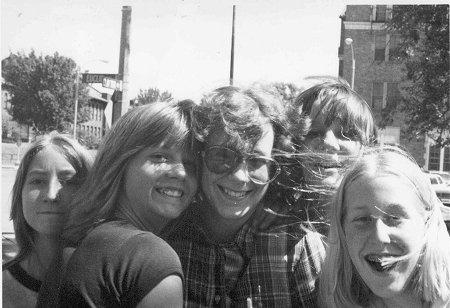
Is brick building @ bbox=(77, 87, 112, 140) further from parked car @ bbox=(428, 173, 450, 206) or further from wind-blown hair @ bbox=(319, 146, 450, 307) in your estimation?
parked car @ bbox=(428, 173, 450, 206)

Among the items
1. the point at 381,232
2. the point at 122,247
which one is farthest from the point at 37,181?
the point at 381,232

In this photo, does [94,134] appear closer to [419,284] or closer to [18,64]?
[18,64]

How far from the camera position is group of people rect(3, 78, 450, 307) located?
0.73 meters

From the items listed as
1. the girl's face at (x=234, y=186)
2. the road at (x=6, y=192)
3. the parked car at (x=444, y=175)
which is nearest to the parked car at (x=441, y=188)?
the parked car at (x=444, y=175)

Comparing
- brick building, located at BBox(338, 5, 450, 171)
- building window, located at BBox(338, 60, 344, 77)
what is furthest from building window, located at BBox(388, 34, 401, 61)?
building window, located at BBox(338, 60, 344, 77)

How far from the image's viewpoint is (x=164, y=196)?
29.6 inches

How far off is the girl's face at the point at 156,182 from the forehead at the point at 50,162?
0.17m

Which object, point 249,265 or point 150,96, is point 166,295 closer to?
point 249,265

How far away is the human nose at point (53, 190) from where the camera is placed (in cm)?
85

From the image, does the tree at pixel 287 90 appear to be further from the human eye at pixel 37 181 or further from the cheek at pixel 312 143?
the human eye at pixel 37 181

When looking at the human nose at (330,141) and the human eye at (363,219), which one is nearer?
the human eye at (363,219)

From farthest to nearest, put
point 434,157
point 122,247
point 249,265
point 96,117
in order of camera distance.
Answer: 1. point 434,157
2. point 96,117
3. point 249,265
4. point 122,247

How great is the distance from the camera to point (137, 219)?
74 centimetres

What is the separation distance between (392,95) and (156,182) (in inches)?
23.5
